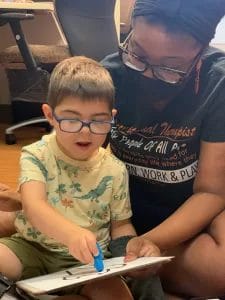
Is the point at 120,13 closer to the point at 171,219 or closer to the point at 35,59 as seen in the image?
the point at 35,59

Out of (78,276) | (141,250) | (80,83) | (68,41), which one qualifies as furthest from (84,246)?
(68,41)

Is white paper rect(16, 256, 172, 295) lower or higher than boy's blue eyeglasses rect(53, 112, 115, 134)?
lower

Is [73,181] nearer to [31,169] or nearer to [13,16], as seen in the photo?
[31,169]

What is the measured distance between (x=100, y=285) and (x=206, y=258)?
0.85 ft

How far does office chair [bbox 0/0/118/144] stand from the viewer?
7.54 feet

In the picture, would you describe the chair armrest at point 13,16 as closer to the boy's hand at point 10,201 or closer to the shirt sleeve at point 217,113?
the boy's hand at point 10,201

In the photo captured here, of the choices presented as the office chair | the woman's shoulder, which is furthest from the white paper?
the office chair

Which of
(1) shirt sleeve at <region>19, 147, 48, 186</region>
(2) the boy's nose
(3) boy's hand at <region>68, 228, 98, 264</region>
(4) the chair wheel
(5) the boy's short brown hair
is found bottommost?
(4) the chair wheel

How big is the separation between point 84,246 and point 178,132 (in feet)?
1.33

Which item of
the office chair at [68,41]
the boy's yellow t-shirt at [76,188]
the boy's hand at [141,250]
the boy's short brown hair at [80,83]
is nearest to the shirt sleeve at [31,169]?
the boy's yellow t-shirt at [76,188]

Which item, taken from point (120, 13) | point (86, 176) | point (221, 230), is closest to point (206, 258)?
point (221, 230)

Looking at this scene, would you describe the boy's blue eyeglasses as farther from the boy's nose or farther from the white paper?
the white paper

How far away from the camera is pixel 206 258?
1141 mm

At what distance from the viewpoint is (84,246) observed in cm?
87
